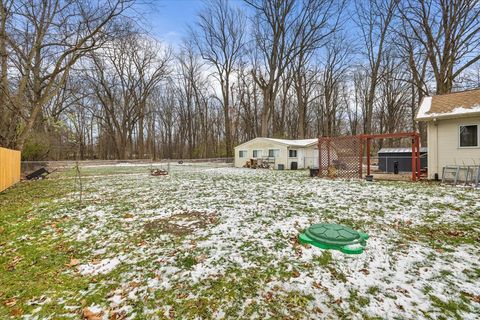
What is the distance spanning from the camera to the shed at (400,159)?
13188 mm

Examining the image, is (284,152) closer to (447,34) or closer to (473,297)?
(447,34)

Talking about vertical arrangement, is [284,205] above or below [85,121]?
below

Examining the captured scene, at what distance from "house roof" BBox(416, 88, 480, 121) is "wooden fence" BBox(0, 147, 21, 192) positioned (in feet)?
50.9

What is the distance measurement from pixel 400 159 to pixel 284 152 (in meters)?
7.37

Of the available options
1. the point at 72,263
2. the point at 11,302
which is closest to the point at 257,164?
the point at 72,263

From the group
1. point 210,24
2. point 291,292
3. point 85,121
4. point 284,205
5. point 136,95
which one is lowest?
point 291,292

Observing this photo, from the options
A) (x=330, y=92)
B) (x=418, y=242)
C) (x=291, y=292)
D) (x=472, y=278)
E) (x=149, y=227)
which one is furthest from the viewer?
(x=330, y=92)

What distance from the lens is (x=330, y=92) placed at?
97.6 ft

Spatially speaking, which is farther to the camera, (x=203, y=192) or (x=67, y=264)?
(x=203, y=192)

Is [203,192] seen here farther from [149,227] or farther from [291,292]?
[291,292]

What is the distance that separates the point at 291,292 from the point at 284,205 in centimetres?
318

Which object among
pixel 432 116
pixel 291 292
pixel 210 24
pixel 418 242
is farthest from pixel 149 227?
pixel 210 24

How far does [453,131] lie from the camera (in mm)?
9000

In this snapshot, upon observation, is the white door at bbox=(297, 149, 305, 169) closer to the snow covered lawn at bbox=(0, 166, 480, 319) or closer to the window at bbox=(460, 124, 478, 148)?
the window at bbox=(460, 124, 478, 148)
